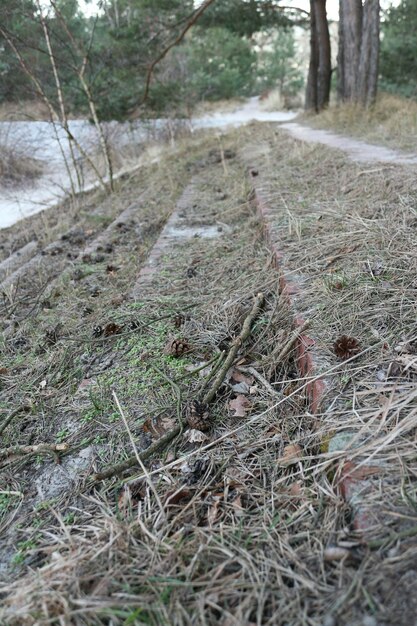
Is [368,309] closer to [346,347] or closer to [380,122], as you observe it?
[346,347]

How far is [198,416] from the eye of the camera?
1446mm

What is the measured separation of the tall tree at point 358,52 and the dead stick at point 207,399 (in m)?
6.63

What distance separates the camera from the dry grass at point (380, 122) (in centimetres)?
480

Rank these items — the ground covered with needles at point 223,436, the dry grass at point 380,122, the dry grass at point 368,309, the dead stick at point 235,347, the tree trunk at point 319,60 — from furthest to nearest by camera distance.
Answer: the tree trunk at point 319,60 < the dry grass at point 380,122 < the dead stick at point 235,347 < the dry grass at point 368,309 < the ground covered with needles at point 223,436

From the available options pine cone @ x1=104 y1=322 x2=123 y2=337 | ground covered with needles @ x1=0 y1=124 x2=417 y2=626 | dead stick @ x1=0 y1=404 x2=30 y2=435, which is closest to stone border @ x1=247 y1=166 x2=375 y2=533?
ground covered with needles @ x1=0 y1=124 x2=417 y2=626

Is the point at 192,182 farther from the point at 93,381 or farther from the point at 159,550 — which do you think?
the point at 159,550

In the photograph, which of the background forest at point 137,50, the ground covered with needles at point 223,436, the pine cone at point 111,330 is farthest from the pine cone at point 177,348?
the background forest at point 137,50

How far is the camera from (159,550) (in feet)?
3.39

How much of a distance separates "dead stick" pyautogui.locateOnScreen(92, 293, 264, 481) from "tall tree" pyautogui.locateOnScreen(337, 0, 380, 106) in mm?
6632

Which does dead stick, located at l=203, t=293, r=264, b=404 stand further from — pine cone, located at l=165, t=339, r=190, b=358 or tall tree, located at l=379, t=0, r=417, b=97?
tall tree, located at l=379, t=0, r=417, b=97

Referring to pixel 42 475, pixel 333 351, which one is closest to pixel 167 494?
pixel 42 475

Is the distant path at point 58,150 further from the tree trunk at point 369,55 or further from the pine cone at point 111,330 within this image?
the pine cone at point 111,330

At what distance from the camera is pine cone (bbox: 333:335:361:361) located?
145cm

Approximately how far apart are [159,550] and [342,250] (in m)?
1.55
